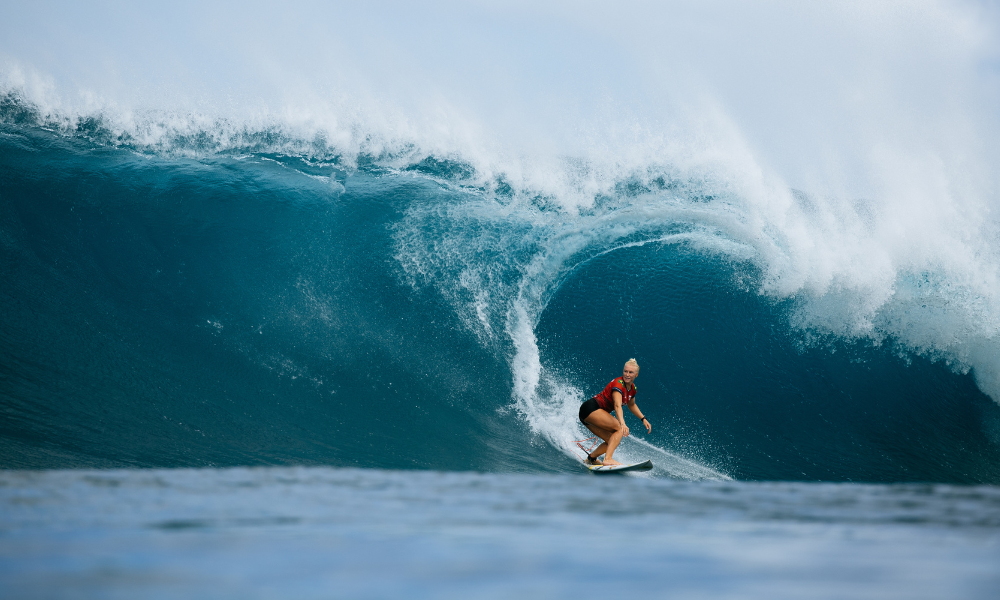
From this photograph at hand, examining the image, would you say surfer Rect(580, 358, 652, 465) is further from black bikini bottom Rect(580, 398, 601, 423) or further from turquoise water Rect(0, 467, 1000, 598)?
turquoise water Rect(0, 467, 1000, 598)

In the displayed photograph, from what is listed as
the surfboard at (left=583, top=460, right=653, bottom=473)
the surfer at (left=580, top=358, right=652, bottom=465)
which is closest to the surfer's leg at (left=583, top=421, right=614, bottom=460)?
the surfer at (left=580, top=358, right=652, bottom=465)

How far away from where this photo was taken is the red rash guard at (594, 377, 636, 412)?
5.72 meters

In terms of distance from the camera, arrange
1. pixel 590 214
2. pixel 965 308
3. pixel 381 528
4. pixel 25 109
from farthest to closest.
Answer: pixel 25 109, pixel 590 214, pixel 965 308, pixel 381 528

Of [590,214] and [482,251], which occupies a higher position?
[590,214]

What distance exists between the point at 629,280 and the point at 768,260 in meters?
2.22

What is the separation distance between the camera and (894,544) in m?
1.38

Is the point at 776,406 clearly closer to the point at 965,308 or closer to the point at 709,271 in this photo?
the point at 709,271

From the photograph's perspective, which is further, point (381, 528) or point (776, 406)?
point (776, 406)

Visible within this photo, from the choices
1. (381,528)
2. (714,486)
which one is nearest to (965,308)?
(714,486)

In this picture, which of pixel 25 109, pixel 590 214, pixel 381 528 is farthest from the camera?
pixel 25 109

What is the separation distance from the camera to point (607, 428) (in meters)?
5.89

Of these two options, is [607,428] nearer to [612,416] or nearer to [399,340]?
[612,416]

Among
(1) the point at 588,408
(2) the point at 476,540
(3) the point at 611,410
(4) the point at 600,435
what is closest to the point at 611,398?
(3) the point at 611,410

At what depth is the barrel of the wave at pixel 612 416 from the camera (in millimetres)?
5688
